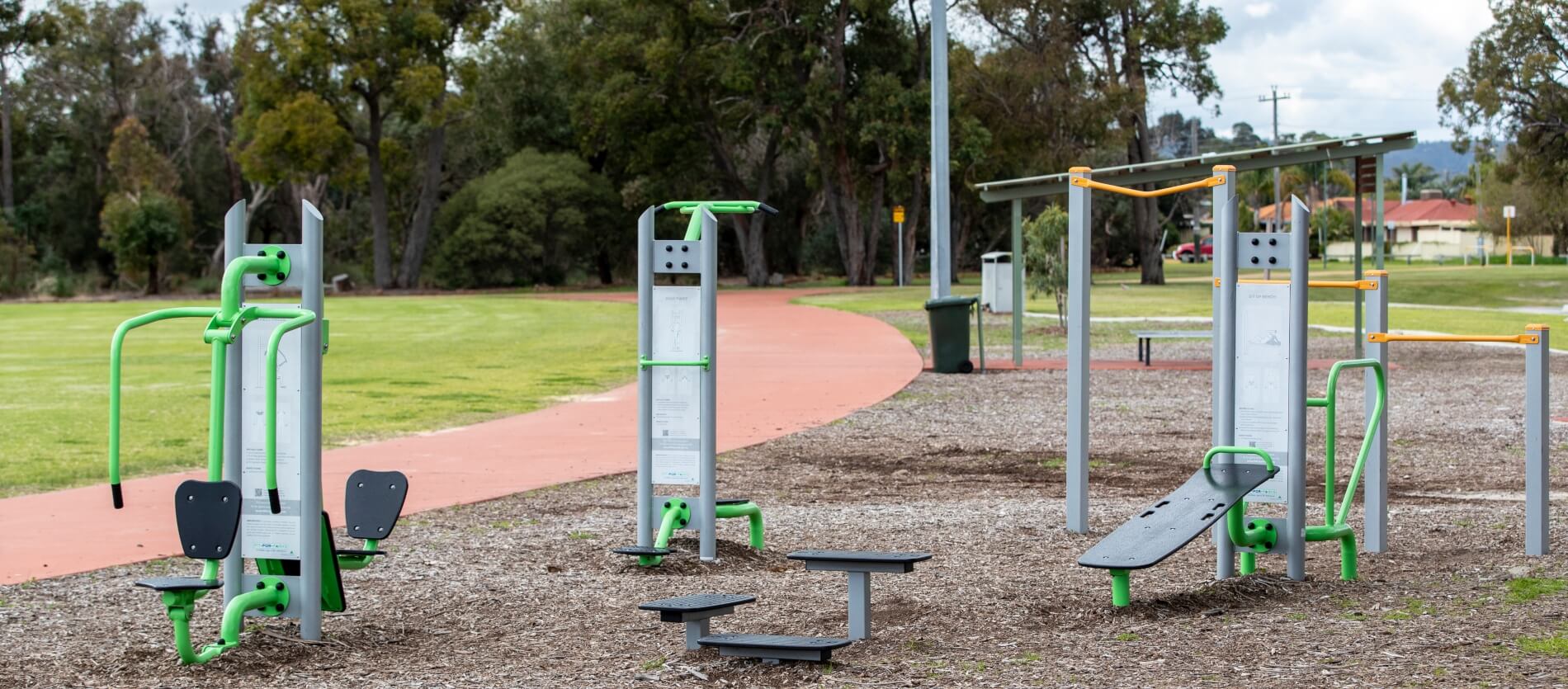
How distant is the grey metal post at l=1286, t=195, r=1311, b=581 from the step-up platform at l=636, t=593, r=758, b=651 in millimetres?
2500

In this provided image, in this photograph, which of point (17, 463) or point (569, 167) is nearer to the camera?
point (17, 463)

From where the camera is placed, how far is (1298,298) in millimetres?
6727

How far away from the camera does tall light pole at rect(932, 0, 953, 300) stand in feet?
71.8

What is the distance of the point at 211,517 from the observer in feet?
17.7

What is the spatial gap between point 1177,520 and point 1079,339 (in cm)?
204

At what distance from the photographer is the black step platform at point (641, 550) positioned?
722 cm

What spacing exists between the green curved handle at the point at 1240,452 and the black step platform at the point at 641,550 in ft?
7.86

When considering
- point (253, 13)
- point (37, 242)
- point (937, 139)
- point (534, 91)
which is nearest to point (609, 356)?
point (937, 139)

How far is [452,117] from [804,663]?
5745cm

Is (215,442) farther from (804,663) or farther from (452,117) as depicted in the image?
(452,117)

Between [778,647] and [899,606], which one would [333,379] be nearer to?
[899,606]

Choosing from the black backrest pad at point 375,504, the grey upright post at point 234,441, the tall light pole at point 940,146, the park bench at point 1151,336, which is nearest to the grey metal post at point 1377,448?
the black backrest pad at point 375,504

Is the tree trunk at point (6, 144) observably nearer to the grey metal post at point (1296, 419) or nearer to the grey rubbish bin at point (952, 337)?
the grey rubbish bin at point (952, 337)

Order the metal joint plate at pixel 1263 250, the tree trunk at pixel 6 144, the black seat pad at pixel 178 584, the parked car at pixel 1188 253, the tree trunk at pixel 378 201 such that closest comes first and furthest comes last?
the black seat pad at pixel 178 584, the metal joint plate at pixel 1263 250, the tree trunk at pixel 378 201, the tree trunk at pixel 6 144, the parked car at pixel 1188 253
